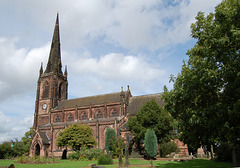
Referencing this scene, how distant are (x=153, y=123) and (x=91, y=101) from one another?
23997 millimetres

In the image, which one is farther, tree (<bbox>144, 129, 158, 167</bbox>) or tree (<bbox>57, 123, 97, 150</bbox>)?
tree (<bbox>57, 123, 97, 150</bbox>)

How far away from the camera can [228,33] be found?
1109 centimetres

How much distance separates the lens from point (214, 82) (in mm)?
11398

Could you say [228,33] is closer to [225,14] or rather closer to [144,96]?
[225,14]

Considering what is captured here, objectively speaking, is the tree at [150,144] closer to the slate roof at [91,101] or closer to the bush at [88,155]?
the bush at [88,155]

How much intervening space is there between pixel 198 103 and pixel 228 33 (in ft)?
15.2

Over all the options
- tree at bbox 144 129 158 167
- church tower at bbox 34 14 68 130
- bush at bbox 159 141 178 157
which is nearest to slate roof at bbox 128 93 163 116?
bush at bbox 159 141 178 157

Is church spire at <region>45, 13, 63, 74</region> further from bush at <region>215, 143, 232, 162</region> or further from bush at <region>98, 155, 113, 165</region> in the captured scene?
bush at <region>215, 143, 232, 162</region>

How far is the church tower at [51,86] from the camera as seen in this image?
5706 centimetres

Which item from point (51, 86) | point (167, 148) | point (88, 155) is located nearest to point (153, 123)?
point (167, 148)

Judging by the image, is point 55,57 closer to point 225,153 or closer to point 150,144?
point 150,144

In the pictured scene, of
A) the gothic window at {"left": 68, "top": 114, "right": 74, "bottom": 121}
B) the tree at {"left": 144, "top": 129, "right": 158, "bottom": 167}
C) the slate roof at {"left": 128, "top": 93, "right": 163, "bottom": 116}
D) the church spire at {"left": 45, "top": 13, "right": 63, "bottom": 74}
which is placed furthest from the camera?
the church spire at {"left": 45, "top": 13, "right": 63, "bottom": 74}

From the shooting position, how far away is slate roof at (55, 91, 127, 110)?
2031 inches

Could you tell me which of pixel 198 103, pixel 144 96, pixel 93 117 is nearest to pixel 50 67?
pixel 93 117
